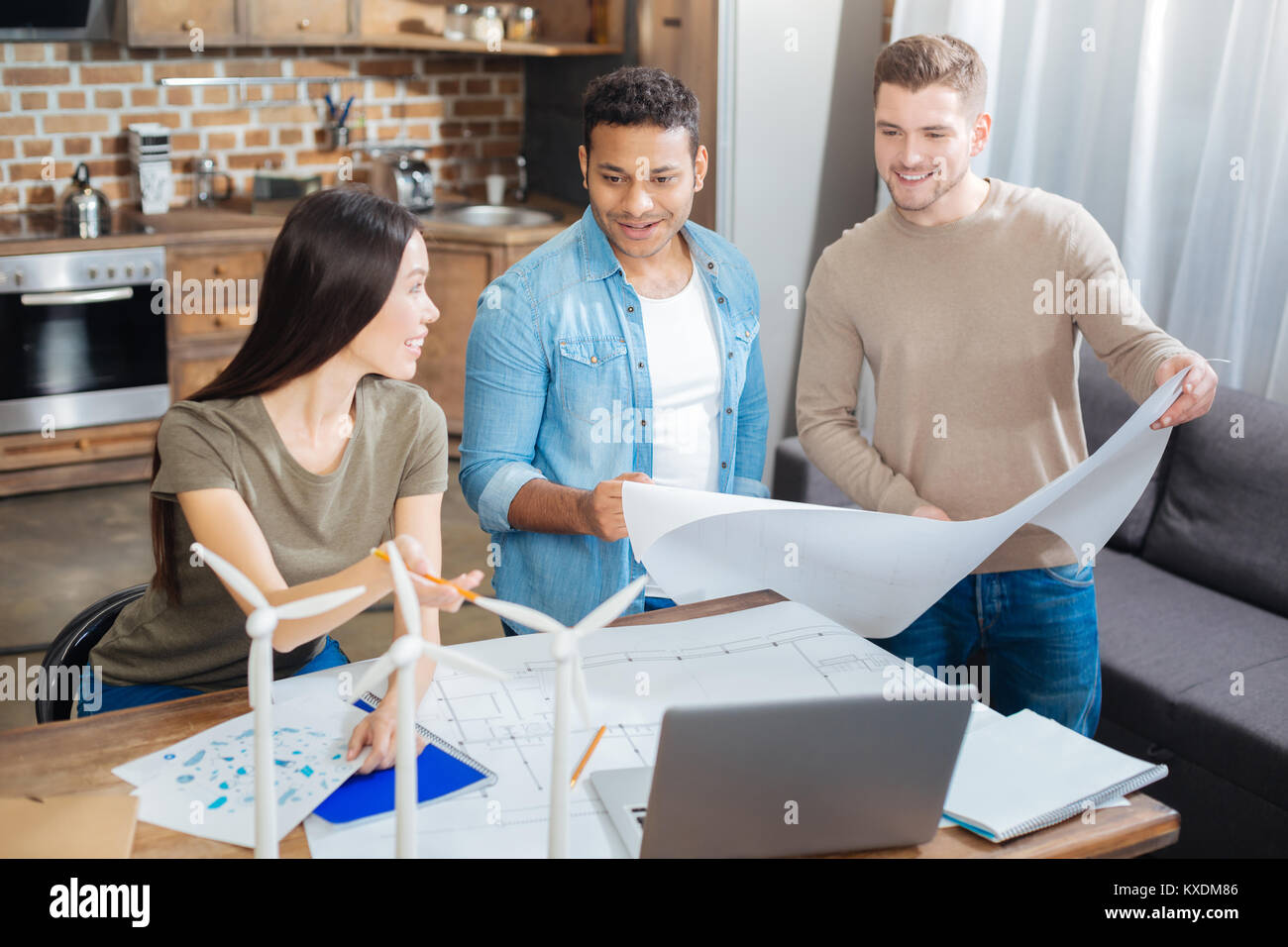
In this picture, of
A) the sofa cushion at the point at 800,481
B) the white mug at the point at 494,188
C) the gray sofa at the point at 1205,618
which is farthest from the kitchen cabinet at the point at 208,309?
the gray sofa at the point at 1205,618

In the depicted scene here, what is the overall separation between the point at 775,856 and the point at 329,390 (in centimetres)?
102

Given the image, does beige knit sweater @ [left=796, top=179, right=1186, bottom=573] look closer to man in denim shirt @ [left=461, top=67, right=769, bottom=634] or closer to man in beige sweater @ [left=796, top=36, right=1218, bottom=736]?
man in beige sweater @ [left=796, top=36, right=1218, bottom=736]

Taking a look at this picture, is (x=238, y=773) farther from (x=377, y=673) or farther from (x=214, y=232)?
(x=214, y=232)

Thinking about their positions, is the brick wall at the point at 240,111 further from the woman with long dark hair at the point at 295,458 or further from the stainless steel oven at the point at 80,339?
the woman with long dark hair at the point at 295,458

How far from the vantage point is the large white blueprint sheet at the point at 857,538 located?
5.62 ft

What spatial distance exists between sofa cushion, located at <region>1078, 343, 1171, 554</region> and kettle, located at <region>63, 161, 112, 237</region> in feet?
10.9

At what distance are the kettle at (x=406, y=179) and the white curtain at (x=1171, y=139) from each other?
226 centimetres

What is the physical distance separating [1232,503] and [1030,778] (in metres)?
1.72

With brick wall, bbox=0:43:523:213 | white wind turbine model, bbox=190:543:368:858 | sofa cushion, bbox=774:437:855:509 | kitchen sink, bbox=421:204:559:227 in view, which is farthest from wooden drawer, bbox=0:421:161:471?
white wind turbine model, bbox=190:543:368:858

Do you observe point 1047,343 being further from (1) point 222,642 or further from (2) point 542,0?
(2) point 542,0

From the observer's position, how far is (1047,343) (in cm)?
208

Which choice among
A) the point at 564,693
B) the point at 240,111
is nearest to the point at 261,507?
the point at 564,693

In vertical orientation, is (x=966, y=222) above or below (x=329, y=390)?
above
